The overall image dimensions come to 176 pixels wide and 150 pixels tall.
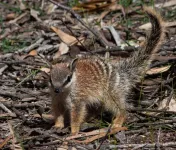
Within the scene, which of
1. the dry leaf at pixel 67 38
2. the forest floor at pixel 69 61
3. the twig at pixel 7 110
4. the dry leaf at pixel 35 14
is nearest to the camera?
the forest floor at pixel 69 61

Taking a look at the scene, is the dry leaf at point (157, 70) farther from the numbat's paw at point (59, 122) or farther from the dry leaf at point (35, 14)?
the dry leaf at point (35, 14)

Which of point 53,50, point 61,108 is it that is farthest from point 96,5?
point 61,108

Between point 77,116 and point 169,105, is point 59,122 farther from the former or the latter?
point 169,105

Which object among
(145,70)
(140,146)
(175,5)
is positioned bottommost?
(140,146)

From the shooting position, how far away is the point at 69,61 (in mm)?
6633

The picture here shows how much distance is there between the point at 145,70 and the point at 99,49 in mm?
1211

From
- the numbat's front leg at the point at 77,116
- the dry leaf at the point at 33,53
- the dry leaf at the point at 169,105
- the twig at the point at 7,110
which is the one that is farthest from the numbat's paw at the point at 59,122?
the dry leaf at the point at 33,53

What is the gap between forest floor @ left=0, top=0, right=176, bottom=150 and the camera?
5.50 meters

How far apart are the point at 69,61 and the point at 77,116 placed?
102 cm

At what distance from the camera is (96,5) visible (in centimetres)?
883

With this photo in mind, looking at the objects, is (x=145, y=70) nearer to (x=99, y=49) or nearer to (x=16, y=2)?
(x=99, y=49)

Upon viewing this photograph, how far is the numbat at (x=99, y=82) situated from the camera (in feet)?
19.1

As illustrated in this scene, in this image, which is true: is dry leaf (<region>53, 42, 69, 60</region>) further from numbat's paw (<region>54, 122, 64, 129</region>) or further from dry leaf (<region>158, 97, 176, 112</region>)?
dry leaf (<region>158, 97, 176, 112</region>)

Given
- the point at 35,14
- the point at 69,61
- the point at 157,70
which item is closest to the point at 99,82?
the point at 69,61
